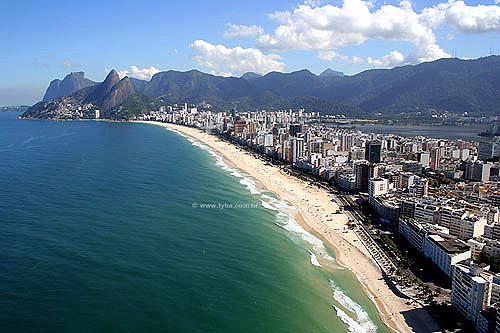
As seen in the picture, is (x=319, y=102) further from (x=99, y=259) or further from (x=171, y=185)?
(x=99, y=259)

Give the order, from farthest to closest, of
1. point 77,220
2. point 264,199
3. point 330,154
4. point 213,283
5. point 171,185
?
point 330,154
point 171,185
point 264,199
point 77,220
point 213,283

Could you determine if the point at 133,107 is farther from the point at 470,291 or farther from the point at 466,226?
the point at 470,291

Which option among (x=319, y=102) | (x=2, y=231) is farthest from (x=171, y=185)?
(x=319, y=102)

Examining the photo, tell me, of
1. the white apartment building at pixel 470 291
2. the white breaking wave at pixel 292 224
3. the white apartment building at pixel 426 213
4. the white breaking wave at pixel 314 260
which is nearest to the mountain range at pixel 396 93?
the white breaking wave at pixel 292 224

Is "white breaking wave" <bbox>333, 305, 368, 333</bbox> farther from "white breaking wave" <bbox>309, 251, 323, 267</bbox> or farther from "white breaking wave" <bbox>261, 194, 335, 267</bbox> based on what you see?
"white breaking wave" <bbox>261, 194, 335, 267</bbox>

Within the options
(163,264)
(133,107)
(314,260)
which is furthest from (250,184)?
(133,107)
